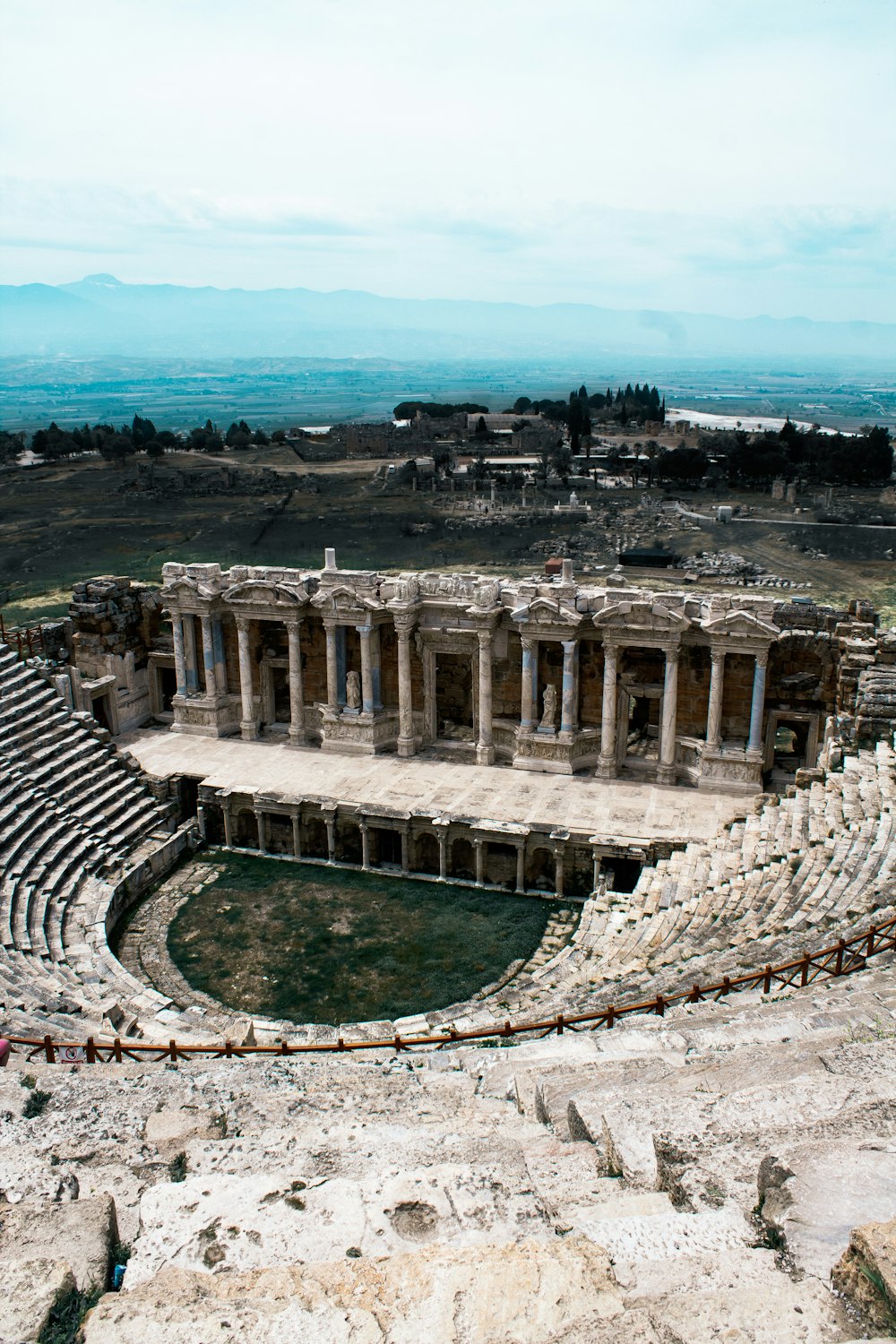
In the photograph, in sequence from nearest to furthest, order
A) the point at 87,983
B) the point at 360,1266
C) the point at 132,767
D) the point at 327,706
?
the point at 360,1266 → the point at 87,983 → the point at 132,767 → the point at 327,706

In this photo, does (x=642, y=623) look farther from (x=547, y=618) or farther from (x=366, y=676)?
(x=366, y=676)

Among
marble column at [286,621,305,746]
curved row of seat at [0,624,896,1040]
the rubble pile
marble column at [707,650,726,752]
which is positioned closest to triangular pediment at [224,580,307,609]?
marble column at [286,621,305,746]

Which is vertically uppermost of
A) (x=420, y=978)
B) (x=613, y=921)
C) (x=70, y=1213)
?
(x=70, y=1213)

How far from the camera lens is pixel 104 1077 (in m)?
9.94

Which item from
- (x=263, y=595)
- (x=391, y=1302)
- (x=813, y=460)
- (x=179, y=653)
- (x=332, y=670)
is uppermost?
(x=391, y=1302)

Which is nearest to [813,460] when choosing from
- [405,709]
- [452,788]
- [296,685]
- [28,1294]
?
[405,709]

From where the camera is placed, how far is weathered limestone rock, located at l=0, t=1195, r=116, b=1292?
576cm

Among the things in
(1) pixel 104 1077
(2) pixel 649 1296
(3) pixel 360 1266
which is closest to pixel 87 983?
(1) pixel 104 1077

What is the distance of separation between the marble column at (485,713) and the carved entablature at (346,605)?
9.21 ft

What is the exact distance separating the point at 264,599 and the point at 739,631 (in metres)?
11.5

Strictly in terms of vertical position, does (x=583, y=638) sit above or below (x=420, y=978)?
above

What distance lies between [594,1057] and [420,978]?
8.65 metres

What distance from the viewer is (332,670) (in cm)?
2641

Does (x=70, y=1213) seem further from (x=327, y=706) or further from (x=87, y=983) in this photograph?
(x=327, y=706)
